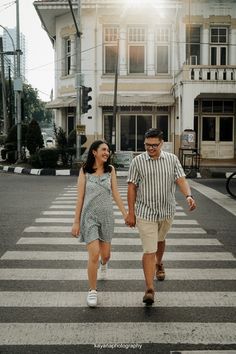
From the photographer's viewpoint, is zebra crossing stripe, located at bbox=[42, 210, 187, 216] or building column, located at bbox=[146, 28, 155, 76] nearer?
zebra crossing stripe, located at bbox=[42, 210, 187, 216]

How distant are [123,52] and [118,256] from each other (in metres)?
21.7

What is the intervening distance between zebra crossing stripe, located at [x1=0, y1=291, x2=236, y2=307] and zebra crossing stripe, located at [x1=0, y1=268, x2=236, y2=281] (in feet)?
1.91

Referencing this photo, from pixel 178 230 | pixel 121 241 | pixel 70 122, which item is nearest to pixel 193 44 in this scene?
pixel 70 122

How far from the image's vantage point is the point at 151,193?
5352 mm

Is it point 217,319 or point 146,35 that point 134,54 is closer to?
point 146,35

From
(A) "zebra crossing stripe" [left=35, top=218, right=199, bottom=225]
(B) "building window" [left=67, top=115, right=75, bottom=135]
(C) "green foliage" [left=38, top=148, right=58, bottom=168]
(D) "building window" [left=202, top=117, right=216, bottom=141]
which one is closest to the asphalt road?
(A) "zebra crossing stripe" [left=35, top=218, right=199, bottom=225]

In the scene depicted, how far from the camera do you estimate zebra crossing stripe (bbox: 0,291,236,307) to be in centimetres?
520

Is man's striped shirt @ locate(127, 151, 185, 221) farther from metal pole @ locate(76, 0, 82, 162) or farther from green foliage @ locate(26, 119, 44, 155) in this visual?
green foliage @ locate(26, 119, 44, 155)

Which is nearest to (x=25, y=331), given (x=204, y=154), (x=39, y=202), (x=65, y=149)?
(x=39, y=202)

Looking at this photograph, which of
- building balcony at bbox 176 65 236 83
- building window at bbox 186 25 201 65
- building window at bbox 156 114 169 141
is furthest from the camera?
building window at bbox 156 114 169 141

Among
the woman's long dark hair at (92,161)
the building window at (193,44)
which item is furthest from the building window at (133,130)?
the woman's long dark hair at (92,161)

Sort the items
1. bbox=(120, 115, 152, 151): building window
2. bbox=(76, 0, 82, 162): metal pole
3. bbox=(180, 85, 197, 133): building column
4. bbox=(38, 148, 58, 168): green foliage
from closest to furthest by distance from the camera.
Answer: bbox=(76, 0, 82, 162): metal pole → bbox=(38, 148, 58, 168): green foliage → bbox=(180, 85, 197, 133): building column → bbox=(120, 115, 152, 151): building window

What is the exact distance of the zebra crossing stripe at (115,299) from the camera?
17.0 feet

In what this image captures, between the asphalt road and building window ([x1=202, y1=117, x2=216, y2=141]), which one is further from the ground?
building window ([x1=202, y1=117, x2=216, y2=141])
